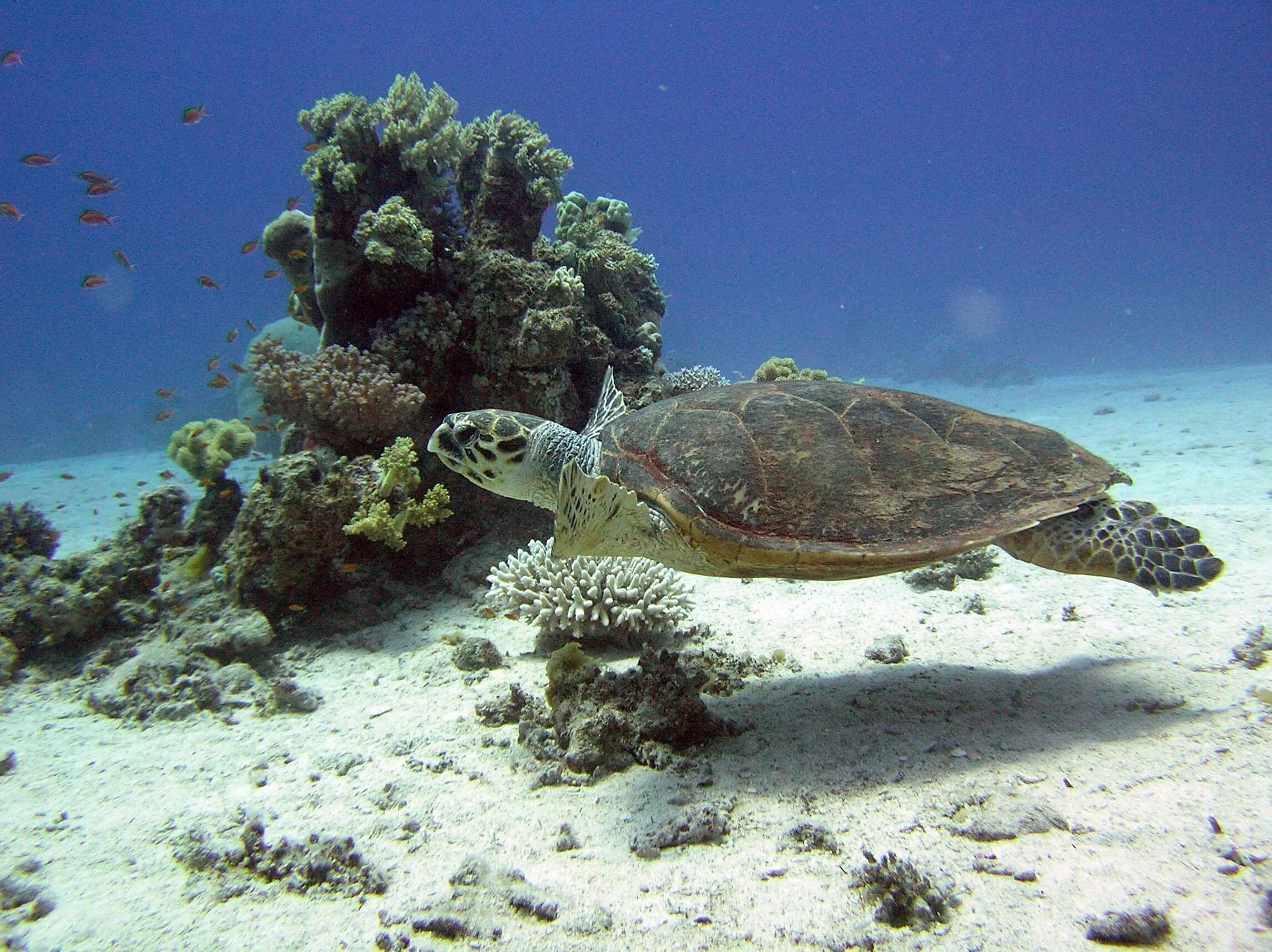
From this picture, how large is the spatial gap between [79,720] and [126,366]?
109 meters

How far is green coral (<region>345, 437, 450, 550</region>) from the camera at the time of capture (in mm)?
4941

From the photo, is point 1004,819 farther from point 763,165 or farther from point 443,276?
point 763,165


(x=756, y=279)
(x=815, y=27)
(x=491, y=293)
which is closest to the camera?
(x=491, y=293)

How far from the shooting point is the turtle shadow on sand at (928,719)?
2.65m

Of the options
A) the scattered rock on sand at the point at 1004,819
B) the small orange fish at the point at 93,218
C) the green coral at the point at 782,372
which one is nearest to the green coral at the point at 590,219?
the green coral at the point at 782,372

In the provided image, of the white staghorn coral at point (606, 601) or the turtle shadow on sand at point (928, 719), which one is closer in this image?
the turtle shadow on sand at point (928, 719)

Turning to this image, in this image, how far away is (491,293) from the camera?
6016mm

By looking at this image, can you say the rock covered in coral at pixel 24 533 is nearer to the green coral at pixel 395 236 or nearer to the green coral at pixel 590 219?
the green coral at pixel 395 236

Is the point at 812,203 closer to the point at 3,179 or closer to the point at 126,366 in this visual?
the point at 126,366

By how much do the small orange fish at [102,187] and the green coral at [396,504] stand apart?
35.0 ft

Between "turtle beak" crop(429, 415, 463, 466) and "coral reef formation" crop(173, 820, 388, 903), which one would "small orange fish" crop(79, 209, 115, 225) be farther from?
"coral reef formation" crop(173, 820, 388, 903)

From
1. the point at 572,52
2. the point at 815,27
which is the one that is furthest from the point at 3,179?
the point at 815,27

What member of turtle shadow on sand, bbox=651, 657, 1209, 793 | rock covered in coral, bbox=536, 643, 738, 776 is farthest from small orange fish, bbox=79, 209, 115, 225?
turtle shadow on sand, bbox=651, 657, 1209, 793

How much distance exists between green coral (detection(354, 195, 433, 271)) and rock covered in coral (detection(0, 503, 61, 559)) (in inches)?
188
